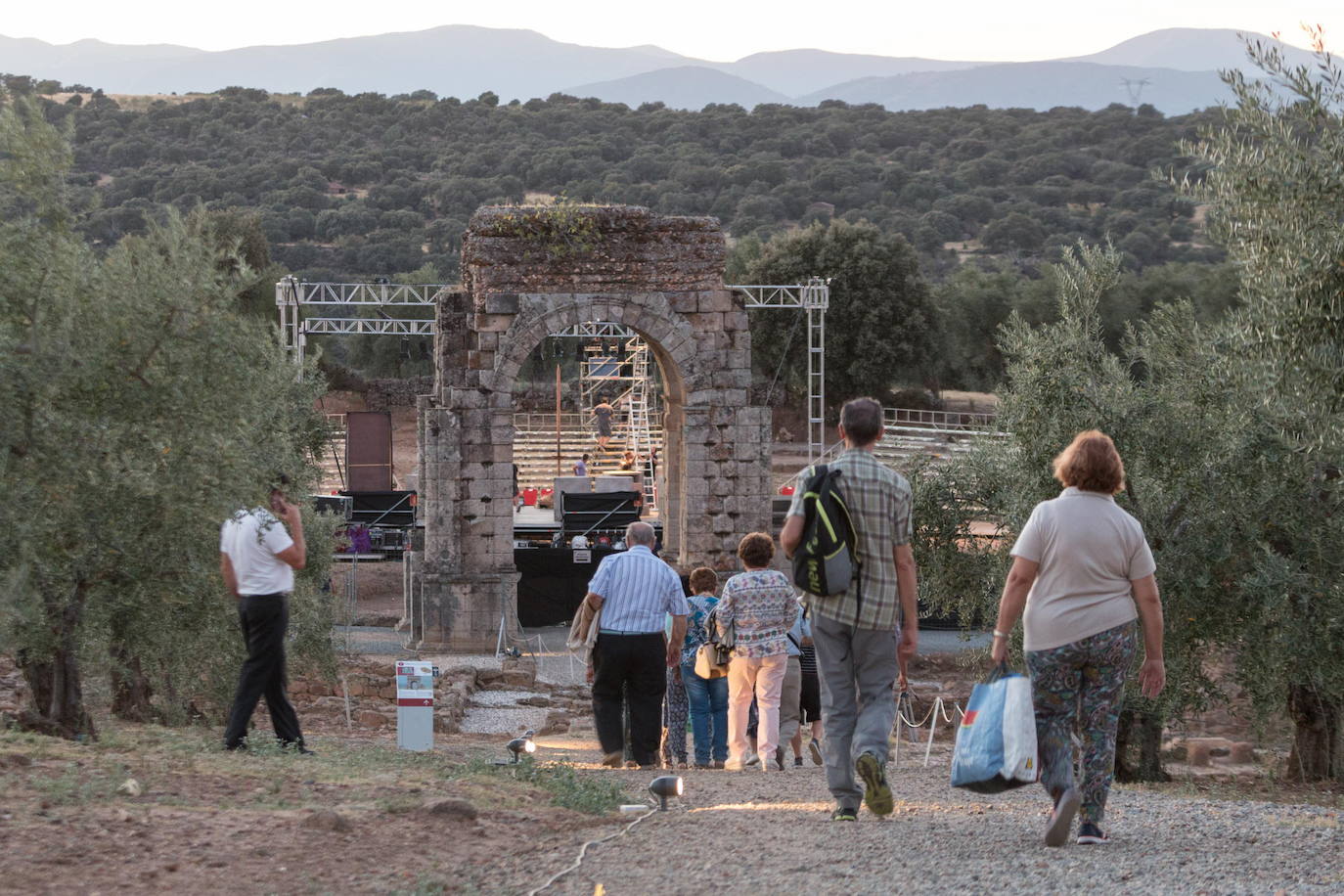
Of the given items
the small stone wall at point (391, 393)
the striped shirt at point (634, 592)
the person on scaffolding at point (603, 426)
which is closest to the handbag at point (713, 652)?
the striped shirt at point (634, 592)

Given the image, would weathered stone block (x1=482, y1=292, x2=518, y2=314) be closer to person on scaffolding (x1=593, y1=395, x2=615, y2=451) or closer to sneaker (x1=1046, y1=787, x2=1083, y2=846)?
sneaker (x1=1046, y1=787, x2=1083, y2=846)

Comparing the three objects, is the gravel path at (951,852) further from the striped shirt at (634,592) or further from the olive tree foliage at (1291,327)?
the olive tree foliage at (1291,327)

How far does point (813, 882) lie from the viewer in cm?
518

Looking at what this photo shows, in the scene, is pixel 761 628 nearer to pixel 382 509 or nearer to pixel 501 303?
pixel 501 303

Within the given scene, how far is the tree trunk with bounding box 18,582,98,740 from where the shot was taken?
775cm

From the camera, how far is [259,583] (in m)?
7.65

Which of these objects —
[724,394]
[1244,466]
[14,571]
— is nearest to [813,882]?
[14,571]

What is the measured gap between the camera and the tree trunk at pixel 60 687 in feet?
25.4

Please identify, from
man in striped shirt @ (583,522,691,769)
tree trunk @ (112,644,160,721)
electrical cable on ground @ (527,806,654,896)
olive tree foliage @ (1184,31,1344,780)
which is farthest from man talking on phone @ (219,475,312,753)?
olive tree foliage @ (1184,31,1344,780)

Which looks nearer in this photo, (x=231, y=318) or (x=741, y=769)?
(x=231, y=318)

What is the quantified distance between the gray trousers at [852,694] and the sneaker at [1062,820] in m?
0.84

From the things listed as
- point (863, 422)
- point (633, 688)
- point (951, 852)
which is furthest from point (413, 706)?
point (951, 852)

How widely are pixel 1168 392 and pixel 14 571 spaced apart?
851cm

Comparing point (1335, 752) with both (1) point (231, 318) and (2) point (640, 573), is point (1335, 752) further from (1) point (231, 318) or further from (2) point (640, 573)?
(1) point (231, 318)
